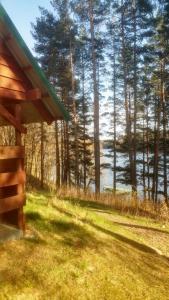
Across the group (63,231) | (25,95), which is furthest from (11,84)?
(63,231)

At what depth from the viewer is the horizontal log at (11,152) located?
6145 millimetres

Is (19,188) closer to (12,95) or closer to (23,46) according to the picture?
(12,95)

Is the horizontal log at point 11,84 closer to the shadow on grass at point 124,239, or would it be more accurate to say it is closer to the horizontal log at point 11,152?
the horizontal log at point 11,152

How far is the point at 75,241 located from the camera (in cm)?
659

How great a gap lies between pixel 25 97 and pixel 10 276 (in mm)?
3755

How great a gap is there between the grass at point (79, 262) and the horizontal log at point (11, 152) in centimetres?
176

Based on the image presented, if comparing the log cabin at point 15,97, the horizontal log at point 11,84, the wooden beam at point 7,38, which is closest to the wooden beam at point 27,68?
the log cabin at point 15,97

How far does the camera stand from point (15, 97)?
20.8 feet

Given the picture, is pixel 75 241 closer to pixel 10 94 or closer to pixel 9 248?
pixel 9 248

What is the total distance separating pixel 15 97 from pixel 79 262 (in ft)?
12.0

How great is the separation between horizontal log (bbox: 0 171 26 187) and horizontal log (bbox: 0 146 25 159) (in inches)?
14.8

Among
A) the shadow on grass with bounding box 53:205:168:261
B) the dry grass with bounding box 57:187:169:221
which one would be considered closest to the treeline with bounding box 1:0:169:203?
the dry grass with bounding box 57:187:169:221

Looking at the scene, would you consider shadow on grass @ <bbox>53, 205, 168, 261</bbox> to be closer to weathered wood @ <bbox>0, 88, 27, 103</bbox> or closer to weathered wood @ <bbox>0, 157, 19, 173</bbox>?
weathered wood @ <bbox>0, 157, 19, 173</bbox>

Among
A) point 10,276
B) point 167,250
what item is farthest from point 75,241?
point 167,250
